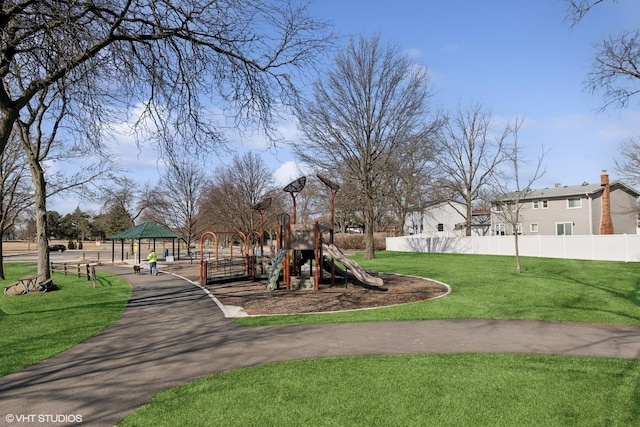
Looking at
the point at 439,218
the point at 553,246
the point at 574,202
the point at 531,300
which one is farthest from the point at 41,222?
the point at 439,218

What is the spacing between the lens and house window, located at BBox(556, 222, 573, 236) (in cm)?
4234

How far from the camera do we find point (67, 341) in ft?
27.7

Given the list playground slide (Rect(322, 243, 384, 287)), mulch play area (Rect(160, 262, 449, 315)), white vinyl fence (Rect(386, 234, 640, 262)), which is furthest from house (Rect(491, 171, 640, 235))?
playground slide (Rect(322, 243, 384, 287))

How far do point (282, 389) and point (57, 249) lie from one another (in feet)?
247

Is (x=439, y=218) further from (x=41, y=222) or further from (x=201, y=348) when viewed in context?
(x=201, y=348)

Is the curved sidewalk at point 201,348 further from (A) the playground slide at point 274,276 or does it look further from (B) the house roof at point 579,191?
(B) the house roof at point 579,191

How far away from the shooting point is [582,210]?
41.6 metres

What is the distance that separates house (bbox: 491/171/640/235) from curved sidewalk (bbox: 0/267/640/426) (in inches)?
1287

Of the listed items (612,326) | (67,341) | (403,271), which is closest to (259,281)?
(403,271)

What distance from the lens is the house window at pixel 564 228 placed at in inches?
1667

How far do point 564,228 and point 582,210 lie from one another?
244cm

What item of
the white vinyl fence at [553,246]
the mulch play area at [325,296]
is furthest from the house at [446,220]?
the mulch play area at [325,296]

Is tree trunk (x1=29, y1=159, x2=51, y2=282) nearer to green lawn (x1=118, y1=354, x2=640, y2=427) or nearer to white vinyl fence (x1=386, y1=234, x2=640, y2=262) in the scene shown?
green lawn (x1=118, y1=354, x2=640, y2=427)

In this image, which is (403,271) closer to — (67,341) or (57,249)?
(67,341)
